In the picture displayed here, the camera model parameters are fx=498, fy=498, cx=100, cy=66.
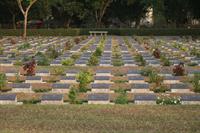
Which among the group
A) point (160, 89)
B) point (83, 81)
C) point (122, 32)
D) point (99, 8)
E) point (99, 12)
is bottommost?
point (160, 89)

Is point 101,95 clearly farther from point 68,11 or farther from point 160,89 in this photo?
point 68,11

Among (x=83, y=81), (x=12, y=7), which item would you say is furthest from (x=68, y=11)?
(x=83, y=81)

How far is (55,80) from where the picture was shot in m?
12.9

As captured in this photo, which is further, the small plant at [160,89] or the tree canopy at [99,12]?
the tree canopy at [99,12]

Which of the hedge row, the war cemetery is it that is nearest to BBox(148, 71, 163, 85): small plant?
the war cemetery

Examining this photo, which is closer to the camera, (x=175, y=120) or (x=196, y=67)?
(x=175, y=120)

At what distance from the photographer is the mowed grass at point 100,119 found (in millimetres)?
6492

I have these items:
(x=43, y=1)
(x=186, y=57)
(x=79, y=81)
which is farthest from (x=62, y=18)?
(x=79, y=81)

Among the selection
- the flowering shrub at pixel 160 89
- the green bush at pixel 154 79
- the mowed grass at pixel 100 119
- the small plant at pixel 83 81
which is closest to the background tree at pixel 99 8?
the green bush at pixel 154 79

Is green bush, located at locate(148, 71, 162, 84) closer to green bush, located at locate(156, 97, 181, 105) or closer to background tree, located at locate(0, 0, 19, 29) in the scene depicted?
green bush, located at locate(156, 97, 181, 105)

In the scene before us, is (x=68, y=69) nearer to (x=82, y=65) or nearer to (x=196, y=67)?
(x=82, y=65)

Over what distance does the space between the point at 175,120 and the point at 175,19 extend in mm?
44281

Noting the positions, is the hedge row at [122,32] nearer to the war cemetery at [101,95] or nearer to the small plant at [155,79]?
the war cemetery at [101,95]

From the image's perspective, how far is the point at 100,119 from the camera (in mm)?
7109
